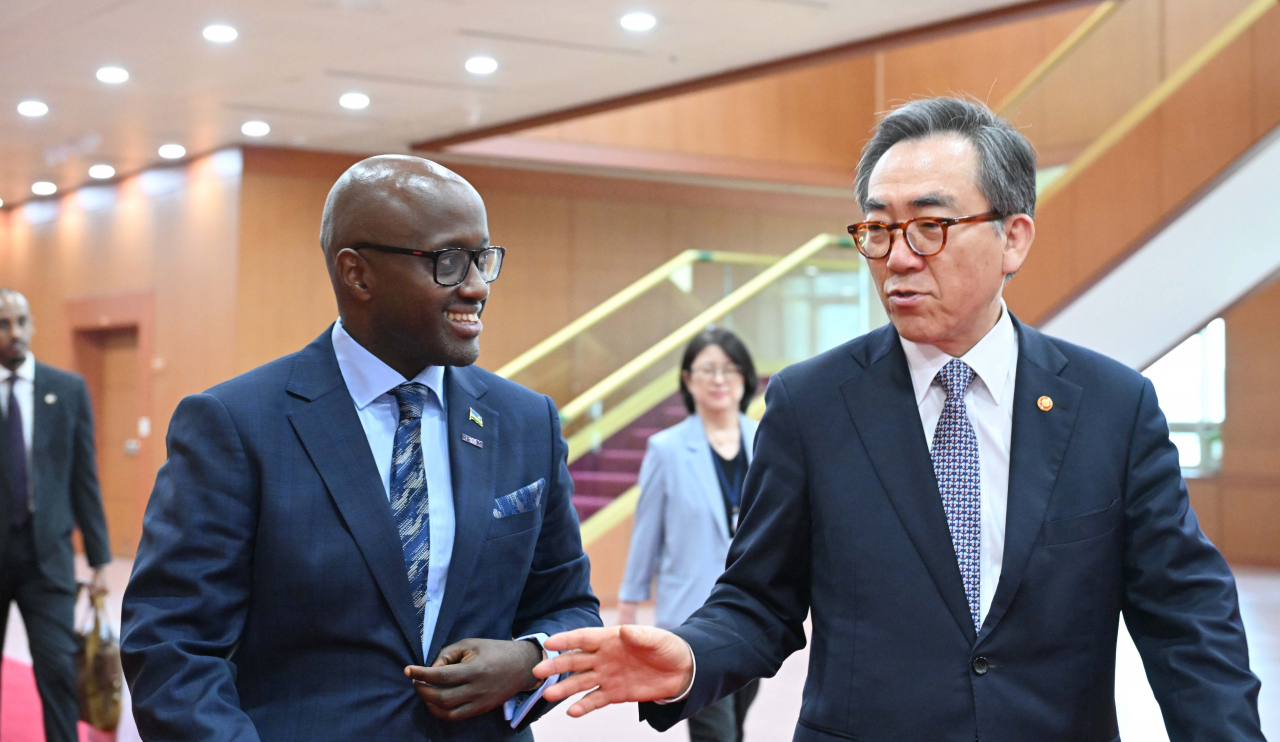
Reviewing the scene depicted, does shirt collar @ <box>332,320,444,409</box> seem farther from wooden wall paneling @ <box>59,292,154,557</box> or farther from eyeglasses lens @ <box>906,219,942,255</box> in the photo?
wooden wall paneling @ <box>59,292,154,557</box>

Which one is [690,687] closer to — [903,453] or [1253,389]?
[903,453]

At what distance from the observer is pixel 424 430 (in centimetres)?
202

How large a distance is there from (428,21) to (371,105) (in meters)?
2.34

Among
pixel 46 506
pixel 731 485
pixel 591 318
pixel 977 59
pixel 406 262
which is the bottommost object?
pixel 46 506

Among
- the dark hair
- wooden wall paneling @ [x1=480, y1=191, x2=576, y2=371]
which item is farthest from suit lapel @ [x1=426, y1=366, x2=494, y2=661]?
wooden wall paneling @ [x1=480, y1=191, x2=576, y2=371]

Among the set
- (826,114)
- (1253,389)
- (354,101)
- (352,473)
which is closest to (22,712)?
(352,473)

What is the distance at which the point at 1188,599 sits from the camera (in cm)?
183

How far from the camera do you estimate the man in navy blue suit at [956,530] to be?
6.04 ft

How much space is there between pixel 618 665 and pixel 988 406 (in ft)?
2.30

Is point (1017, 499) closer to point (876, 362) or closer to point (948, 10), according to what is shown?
point (876, 362)

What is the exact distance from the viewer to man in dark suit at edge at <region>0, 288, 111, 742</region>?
4641 millimetres

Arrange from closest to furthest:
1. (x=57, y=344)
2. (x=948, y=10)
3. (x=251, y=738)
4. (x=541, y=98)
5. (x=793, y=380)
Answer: (x=251, y=738) → (x=793, y=380) → (x=948, y=10) → (x=541, y=98) → (x=57, y=344)

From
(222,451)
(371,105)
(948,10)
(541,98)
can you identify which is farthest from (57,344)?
(222,451)

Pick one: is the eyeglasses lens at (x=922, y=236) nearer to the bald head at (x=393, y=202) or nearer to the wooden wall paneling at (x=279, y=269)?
the bald head at (x=393, y=202)
